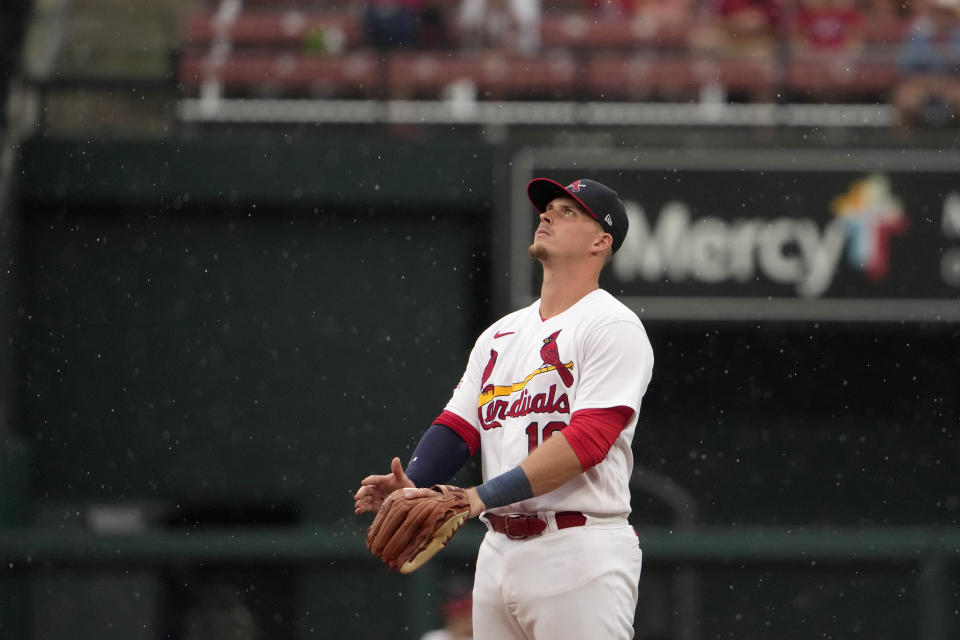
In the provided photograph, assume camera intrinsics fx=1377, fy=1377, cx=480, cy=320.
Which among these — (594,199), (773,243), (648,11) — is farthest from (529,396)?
(648,11)

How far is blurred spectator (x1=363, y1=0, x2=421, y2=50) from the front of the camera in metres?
10.6

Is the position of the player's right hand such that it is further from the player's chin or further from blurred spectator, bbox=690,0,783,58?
blurred spectator, bbox=690,0,783,58

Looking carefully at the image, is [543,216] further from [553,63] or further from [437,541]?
[553,63]

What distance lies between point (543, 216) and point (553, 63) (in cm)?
708

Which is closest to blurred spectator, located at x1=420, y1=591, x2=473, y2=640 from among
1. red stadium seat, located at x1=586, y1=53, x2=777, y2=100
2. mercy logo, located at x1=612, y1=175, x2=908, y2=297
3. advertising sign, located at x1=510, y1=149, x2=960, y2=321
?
advertising sign, located at x1=510, y1=149, x2=960, y2=321

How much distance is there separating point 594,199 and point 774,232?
18.1ft

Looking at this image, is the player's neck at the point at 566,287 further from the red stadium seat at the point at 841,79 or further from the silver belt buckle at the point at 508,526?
the red stadium seat at the point at 841,79

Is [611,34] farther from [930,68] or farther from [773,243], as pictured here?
[773,243]

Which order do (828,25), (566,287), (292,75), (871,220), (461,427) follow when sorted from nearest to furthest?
(566,287), (461,427), (871,220), (828,25), (292,75)

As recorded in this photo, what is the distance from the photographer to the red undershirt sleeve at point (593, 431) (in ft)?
10.5

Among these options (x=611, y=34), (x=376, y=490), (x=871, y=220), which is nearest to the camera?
(x=376, y=490)

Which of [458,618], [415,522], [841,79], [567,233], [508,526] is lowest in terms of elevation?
[458,618]

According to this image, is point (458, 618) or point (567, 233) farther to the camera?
point (458, 618)

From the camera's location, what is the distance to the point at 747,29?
1038 centimetres
